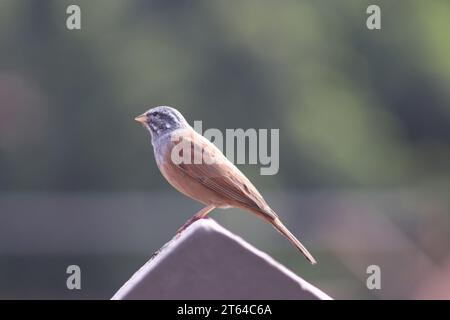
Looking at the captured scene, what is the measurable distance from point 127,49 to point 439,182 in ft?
17.7

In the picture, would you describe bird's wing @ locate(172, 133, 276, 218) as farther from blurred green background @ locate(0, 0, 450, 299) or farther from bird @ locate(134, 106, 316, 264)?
blurred green background @ locate(0, 0, 450, 299)

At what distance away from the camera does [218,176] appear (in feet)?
19.5

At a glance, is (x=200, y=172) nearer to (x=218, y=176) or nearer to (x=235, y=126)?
(x=218, y=176)

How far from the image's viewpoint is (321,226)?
16422 millimetres

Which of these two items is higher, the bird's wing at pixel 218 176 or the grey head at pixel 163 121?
the grey head at pixel 163 121

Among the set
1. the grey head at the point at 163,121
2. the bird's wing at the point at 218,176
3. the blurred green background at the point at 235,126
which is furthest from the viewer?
the blurred green background at the point at 235,126

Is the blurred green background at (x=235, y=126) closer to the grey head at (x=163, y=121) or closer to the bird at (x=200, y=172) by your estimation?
the grey head at (x=163, y=121)

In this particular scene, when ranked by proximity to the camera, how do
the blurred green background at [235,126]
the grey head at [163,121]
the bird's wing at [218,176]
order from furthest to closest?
1. the blurred green background at [235,126]
2. the grey head at [163,121]
3. the bird's wing at [218,176]

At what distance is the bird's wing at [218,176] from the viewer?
5.79m

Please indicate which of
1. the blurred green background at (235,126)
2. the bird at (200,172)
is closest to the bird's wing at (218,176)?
the bird at (200,172)

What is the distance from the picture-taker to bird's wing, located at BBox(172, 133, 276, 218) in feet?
19.0
